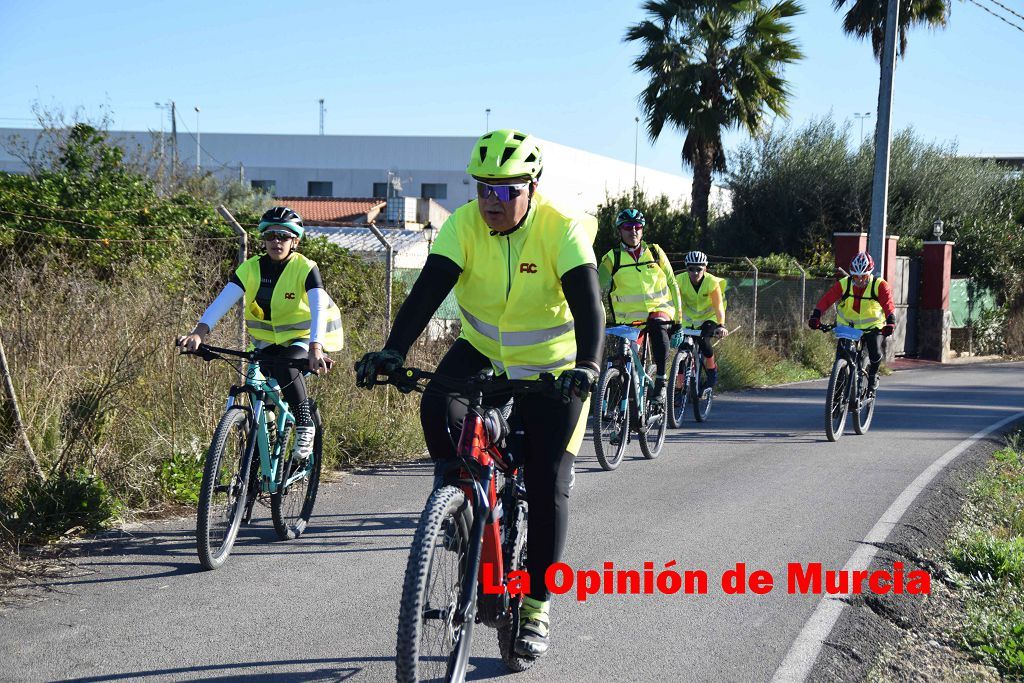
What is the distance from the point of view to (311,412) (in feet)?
21.3

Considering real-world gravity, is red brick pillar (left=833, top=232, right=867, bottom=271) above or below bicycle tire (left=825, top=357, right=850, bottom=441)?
above

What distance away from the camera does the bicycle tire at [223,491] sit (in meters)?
5.58

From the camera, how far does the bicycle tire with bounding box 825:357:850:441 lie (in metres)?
11.3

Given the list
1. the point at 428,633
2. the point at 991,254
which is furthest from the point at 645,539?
the point at 991,254

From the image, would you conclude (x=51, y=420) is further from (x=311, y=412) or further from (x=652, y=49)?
(x=652, y=49)

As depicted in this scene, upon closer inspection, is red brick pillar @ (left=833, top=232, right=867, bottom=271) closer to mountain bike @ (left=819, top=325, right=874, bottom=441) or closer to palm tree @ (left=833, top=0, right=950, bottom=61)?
palm tree @ (left=833, top=0, right=950, bottom=61)

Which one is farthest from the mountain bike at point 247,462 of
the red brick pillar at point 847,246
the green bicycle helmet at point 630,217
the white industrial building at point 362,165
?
the white industrial building at point 362,165

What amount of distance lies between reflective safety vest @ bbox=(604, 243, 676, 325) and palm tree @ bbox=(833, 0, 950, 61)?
19.7 m

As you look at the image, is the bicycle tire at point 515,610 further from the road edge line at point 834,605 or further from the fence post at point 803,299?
the fence post at point 803,299

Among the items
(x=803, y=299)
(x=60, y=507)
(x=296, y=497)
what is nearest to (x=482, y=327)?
(x=296, y=497)

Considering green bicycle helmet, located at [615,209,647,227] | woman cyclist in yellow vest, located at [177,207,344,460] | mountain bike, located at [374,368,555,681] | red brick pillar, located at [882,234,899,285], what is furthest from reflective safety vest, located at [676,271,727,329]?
red brick pillar, located at [882,234,899,285]

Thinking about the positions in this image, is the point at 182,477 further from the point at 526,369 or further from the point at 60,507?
the point at 526,369

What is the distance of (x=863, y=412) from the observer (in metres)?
12.3

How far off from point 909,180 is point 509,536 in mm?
31273
